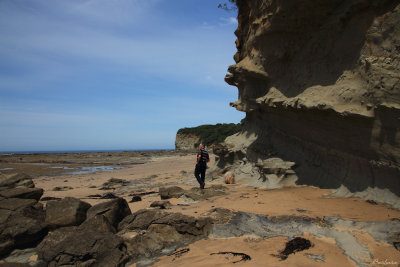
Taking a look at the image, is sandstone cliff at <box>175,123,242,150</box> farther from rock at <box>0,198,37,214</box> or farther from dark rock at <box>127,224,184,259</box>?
dark rock at <box>127,224,184,259</box>

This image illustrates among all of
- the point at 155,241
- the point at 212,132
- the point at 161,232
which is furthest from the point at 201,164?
the point at 212,132

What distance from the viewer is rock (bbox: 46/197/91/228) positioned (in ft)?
17.1

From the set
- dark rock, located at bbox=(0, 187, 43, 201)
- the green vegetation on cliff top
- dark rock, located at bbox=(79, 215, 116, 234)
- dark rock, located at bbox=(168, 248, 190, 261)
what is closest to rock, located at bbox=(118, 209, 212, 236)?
dark rock, located at bbox=(79, 215, 116, 234)

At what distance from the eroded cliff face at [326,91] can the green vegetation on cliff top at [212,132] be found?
3661 centimetres

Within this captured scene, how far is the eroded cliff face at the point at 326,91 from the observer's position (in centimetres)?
558

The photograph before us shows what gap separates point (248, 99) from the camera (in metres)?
10.8

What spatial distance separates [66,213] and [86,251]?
1.75 m

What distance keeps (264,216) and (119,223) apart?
112 inches

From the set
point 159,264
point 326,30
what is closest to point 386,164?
point 326,30

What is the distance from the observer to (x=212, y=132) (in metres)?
54.4

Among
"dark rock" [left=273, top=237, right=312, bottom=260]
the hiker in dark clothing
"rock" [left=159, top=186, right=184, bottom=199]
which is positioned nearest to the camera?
"dark rock" [left=273, top=237, right=312, bottom=260]

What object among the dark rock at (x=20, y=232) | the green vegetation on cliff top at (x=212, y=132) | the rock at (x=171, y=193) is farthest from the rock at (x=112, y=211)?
the green vegetation on cliff top at (x=212, y=132)

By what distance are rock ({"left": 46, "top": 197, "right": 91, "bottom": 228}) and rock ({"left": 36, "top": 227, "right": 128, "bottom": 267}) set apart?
0.93 m

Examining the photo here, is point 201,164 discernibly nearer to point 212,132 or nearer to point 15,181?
point 15,181
